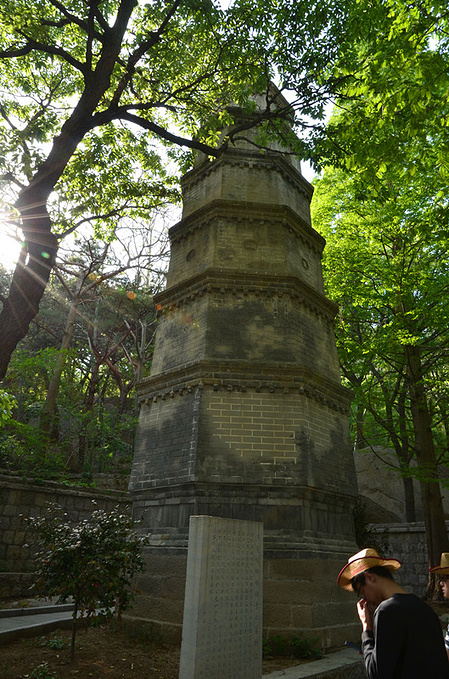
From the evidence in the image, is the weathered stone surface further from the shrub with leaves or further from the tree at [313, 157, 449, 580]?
the tree at [313, 157, 449, 580]

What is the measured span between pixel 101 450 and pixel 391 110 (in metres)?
16.5

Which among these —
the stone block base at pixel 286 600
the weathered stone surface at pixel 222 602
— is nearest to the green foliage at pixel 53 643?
the stone block base at pixel 286 600

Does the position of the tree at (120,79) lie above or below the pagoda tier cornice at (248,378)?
above

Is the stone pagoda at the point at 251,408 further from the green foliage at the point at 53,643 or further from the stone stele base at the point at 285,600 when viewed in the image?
the green foliage at the point at 53,643

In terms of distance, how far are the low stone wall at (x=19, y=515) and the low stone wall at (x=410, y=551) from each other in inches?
355

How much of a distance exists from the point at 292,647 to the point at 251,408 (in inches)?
163

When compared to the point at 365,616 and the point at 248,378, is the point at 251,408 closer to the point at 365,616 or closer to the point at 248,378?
the point at 248,378

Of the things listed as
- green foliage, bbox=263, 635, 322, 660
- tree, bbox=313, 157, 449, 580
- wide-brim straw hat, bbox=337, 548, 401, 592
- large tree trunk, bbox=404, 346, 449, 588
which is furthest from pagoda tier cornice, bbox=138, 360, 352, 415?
wide-brim straw hat, bbox=337, 548, 401, 592

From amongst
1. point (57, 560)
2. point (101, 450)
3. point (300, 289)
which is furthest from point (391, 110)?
point (101, 450)

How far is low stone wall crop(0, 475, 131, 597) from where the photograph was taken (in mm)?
10539

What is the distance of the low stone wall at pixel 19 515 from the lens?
10.5 metres

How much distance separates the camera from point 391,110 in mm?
6793

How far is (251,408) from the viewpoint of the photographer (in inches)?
356

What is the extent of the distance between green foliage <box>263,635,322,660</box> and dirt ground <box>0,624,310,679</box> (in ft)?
0.53
